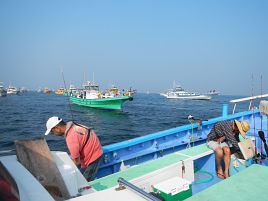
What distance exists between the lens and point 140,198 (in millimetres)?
1878

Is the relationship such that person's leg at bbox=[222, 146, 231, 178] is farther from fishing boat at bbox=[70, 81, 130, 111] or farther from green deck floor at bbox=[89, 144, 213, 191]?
fishing boat at bbox=[70, 81, 130, 111]

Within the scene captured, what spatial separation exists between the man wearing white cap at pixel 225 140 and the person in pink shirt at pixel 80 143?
2679 millimetres

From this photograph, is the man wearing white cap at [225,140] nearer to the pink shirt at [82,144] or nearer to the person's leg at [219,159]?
the person's leg at [219,159]

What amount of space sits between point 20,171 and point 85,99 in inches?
1558

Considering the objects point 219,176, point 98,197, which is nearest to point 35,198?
point 98,197

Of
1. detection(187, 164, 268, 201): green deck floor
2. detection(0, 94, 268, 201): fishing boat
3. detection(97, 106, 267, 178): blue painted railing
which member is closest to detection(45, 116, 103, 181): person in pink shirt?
detection(0, 94, 268, 201): fishing boat

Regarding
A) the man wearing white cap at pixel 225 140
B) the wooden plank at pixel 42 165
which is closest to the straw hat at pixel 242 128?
the man wearing white cap at pixel 225 140

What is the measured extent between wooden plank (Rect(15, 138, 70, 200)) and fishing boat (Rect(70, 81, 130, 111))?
32.4m

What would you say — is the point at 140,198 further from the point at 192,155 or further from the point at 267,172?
the point at 192,155

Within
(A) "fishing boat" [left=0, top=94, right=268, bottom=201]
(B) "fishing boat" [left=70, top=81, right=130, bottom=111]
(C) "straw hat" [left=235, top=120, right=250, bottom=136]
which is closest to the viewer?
(A) "fishing boat" [left=0, top=94, right=268, bottom=201]

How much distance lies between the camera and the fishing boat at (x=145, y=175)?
2.00 metres

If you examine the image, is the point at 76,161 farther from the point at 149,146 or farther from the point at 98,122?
the point at 98,122

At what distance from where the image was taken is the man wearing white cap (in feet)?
16.7

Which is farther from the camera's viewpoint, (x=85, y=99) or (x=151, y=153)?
(x=85, y=99)
